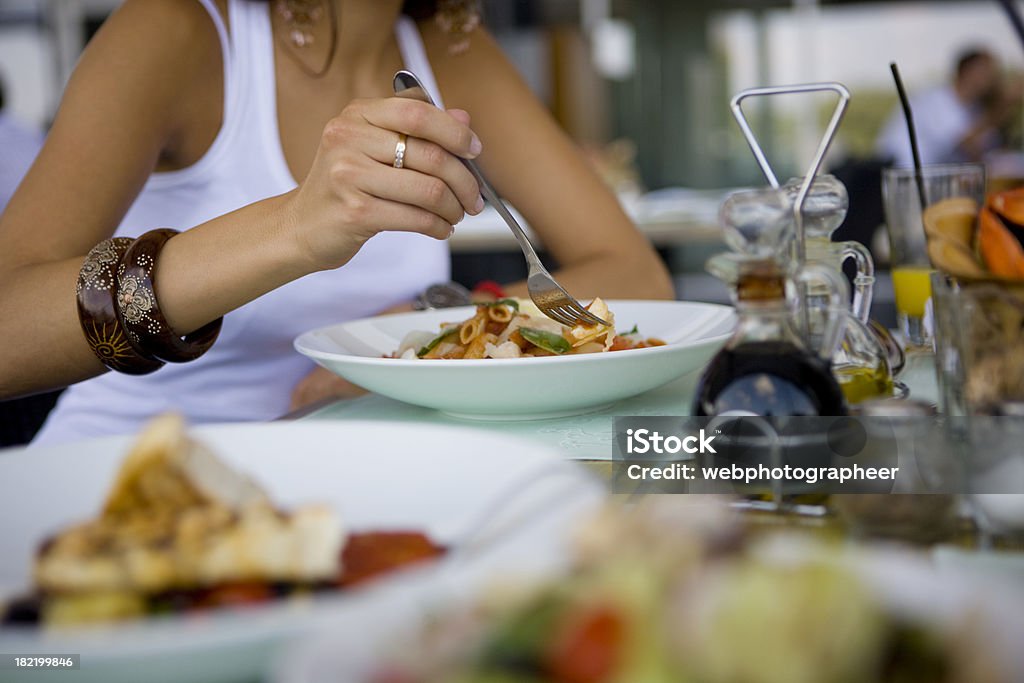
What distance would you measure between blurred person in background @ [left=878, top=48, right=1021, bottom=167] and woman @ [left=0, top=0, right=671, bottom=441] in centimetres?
601

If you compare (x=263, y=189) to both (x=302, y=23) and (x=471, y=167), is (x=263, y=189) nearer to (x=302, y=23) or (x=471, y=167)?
(x=302, y=23)

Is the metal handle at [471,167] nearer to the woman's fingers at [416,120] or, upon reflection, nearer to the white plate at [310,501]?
the woman's fingers at [416,120]

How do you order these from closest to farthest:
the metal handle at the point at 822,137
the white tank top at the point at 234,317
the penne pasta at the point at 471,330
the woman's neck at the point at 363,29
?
the metal handle at the point at 822,137 < the penne pasta at the point at 471,330 < the white tank top at the point at 234,317 < the woman's neck at the point at 363,29

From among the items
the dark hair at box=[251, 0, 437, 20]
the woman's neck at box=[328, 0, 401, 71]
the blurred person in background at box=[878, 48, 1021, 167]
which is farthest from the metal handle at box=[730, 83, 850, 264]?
the blurred person in background at box=[878, 48, 1021, 167]

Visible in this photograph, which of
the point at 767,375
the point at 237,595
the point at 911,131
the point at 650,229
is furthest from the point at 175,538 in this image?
the point at 650,229

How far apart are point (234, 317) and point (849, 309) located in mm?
810

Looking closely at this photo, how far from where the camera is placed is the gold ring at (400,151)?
779 millimetres

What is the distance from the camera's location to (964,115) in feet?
24.0

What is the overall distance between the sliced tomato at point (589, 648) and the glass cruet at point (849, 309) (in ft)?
1.14

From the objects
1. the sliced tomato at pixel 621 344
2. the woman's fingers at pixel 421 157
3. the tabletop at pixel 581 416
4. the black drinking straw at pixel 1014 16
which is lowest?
the tabletop at pixel 581 416

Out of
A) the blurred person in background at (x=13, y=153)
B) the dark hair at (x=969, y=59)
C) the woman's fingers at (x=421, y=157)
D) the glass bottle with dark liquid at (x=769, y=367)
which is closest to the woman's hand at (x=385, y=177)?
the woman's fingers at (x=421, y=157)

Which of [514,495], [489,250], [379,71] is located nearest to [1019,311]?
[514,495]

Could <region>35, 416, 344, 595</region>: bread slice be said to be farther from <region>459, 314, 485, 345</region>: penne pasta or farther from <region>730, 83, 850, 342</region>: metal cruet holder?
<region>459, 314, 485, 345</region>: penne pasta

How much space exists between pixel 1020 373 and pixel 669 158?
827cm
